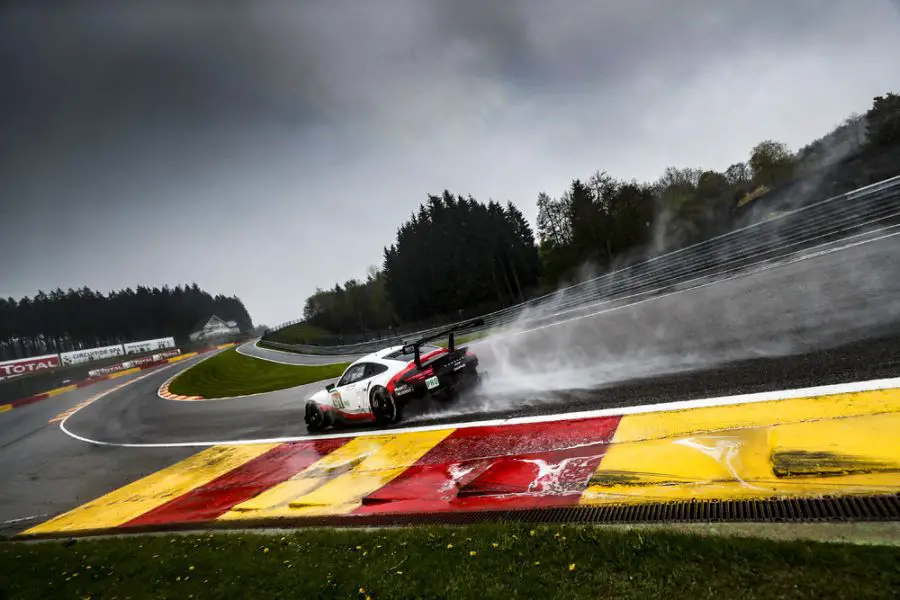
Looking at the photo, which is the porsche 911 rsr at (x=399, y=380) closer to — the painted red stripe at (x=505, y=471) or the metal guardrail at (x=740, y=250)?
the painted red stripe at (x=505, y=471)

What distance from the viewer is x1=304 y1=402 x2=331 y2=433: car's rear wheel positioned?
9945 mm

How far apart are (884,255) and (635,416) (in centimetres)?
705

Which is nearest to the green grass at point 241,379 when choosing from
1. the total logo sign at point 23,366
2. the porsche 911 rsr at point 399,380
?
the porsche 911 rsr at point 399,380

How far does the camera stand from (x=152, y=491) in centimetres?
880

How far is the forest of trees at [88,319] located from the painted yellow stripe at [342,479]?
12042 centimetres

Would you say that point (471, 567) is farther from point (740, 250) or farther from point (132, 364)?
point (132, 364)

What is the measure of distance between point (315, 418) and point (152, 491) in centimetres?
312

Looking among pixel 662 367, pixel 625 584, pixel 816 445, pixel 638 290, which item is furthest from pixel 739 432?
pixel 638 290

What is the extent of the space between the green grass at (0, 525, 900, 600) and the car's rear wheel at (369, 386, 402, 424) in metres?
3.64

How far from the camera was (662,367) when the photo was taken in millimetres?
7469

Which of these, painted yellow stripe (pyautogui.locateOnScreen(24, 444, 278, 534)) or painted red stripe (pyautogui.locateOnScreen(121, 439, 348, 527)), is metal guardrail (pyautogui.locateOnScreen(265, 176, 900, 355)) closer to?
painted red stripe (pyautogui.locateOnScreen(121, 439, 348, 527))

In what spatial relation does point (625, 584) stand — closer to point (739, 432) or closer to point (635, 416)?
point (739, 432)

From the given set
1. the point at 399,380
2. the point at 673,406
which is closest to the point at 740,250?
the point at 673,406

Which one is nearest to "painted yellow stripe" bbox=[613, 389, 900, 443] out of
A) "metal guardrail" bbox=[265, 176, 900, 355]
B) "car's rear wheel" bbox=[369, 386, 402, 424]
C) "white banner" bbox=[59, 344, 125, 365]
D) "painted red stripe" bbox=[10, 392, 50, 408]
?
"car's rear wheel" bbox=[369, 386, 402, 424]
